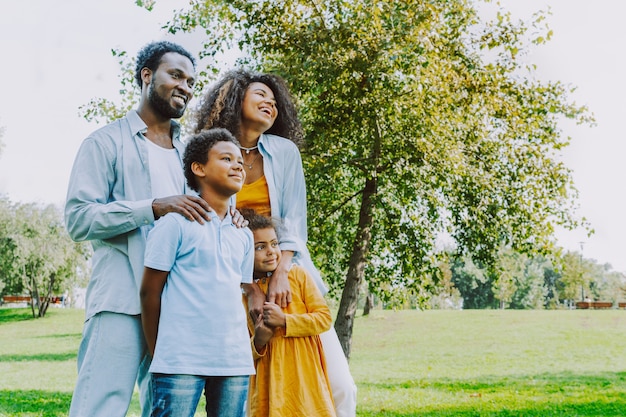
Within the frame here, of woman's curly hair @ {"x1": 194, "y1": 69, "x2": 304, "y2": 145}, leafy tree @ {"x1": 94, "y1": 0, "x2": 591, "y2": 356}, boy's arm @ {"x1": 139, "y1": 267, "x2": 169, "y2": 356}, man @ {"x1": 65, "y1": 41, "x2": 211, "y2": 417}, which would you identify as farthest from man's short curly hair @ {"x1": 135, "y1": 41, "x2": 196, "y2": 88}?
leafy tree @ {"x1": 94, "y1": 0, "x2": 591, "y2": 356}

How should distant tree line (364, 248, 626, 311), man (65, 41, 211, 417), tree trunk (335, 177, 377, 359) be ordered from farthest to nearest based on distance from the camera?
distant tree line (364, 248, 626, 311) → tree trunk (335, 177, 377, 359) → man (65, 41, 211, 417)

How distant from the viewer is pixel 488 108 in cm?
976

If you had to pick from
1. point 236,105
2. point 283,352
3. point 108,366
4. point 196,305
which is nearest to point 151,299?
point 196,305

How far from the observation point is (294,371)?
119 inches

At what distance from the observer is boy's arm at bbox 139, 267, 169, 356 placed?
2.35 m

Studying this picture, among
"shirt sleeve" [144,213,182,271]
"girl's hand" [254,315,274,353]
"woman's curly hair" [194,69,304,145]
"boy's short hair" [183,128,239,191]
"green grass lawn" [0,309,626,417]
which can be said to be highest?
"woman's curly hair" [194,69,304,145]

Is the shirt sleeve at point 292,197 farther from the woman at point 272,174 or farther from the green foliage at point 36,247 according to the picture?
the green foliage at point 36,247

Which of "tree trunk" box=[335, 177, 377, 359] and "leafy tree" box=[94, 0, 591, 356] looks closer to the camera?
"leafy tree" box=[94, 0, 591, 356]

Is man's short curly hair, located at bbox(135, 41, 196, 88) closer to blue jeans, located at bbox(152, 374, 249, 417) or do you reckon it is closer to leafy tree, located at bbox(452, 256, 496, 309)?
blue jeans, located at bbox(152, 374, 249, 417)

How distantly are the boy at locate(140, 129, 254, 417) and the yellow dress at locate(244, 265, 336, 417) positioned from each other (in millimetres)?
564

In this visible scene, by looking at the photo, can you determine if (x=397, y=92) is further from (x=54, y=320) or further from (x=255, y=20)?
(x=54, y=320)

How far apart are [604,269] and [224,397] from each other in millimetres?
80638

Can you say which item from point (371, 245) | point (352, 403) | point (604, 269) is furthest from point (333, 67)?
point (604, 269)

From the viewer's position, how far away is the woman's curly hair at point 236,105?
329 centimetres
